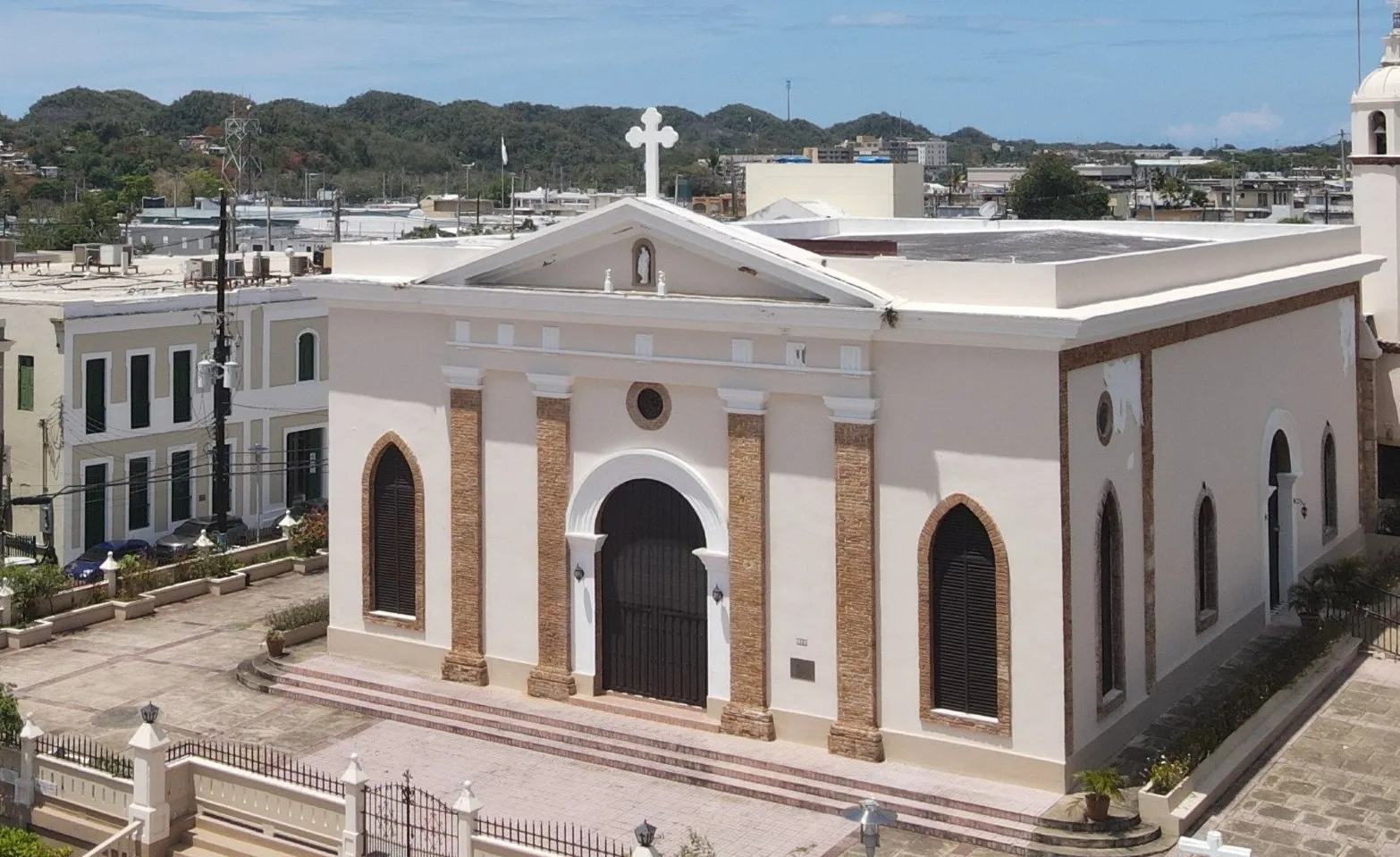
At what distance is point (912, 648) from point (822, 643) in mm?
1222

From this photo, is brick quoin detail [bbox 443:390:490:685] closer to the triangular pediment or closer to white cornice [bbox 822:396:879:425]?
the triangular pediment

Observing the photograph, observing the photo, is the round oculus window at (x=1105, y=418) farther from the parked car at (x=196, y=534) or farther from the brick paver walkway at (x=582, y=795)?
the parked car at (x=196, y=534)

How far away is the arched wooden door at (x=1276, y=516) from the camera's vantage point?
27.7m

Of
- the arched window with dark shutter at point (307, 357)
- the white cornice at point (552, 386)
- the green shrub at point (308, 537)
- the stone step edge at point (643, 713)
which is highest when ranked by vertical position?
the arched window with dark shutter at point (307, 357)

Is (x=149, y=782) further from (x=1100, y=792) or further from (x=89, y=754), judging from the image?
(x=1100, y=792)

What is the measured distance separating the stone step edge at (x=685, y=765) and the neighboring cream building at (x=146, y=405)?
14642 millimetres

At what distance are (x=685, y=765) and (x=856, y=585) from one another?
305 cm

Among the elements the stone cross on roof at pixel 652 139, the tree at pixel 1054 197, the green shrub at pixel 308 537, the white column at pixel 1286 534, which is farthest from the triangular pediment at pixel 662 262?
the tree at pixel 1054 197

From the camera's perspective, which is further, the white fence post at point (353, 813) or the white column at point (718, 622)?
the white column at point (718, 622)

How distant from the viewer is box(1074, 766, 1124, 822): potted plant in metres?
19.3

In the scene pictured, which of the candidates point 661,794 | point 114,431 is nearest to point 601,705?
point 661,794

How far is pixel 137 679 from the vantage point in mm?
26031

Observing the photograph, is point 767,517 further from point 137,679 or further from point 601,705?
point 137,679

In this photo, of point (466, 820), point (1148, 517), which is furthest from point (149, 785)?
point (1148, 517)
